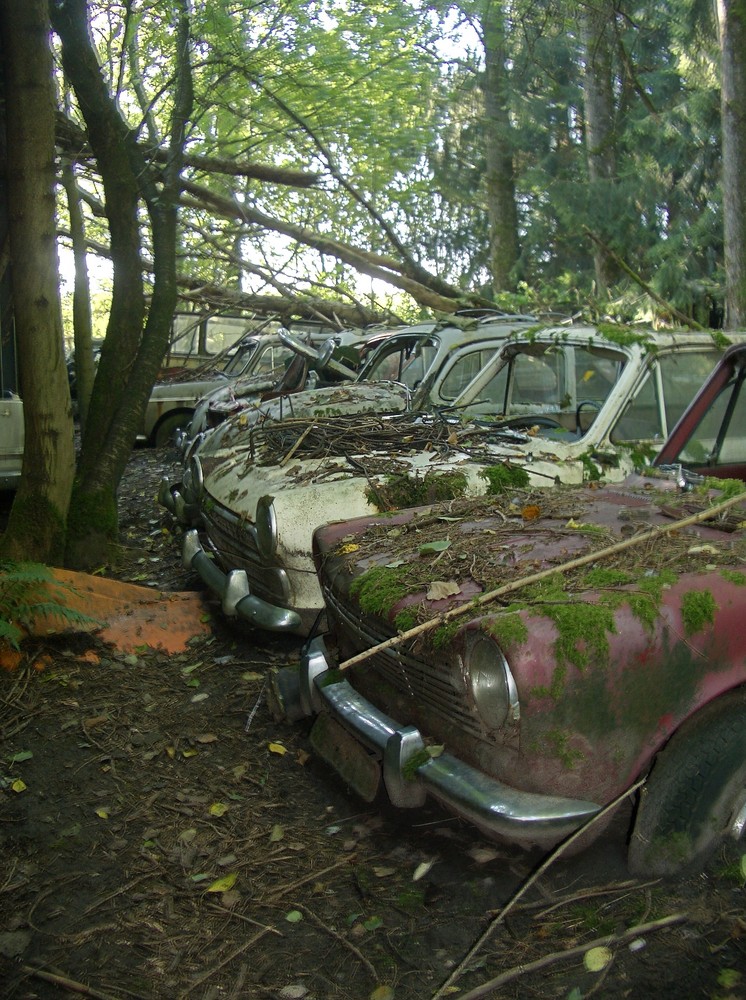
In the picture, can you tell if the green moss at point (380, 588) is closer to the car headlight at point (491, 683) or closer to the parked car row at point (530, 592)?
the parked car row at point (530, 592)

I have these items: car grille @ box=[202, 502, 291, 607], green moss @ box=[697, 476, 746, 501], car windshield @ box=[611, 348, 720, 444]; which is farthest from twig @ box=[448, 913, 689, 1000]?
car windshield @ box=[611, 348, 720, 444]

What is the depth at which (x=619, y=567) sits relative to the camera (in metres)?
2.67

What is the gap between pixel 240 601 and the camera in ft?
14.3

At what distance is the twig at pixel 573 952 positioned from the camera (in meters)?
2.24

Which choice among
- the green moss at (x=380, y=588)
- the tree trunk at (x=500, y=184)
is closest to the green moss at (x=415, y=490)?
the green moss at (x=380, y=588)

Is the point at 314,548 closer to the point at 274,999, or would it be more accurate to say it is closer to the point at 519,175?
the point at 274,999

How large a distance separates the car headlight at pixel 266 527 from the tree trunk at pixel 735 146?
23.6 ft

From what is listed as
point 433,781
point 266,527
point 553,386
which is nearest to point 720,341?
point 553,386

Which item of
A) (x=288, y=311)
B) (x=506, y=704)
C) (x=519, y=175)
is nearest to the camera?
(x=506, y=704)

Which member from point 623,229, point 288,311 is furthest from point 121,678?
point 623,229

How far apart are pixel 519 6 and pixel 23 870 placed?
10.7 m

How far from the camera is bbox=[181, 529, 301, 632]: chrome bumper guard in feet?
13.3

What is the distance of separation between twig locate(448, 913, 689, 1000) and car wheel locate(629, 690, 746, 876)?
0.45ft

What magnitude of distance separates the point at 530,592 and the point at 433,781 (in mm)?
600
